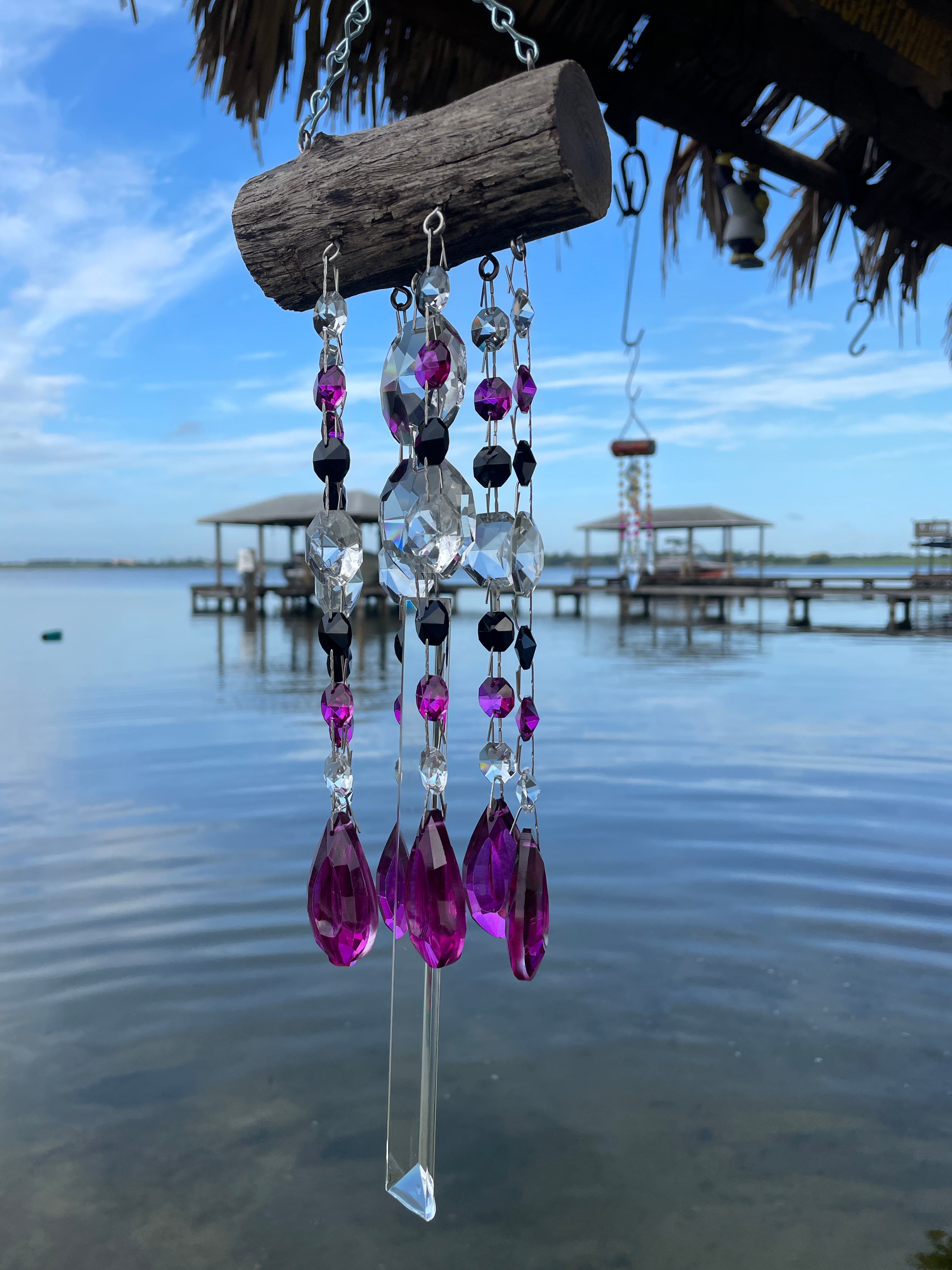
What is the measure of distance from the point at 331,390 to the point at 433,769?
0.36 metres

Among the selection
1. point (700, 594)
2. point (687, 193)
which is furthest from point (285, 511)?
point (687, 193)

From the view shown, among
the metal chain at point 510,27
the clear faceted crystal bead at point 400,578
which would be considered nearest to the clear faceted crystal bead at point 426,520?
the clear faceted crystal bead at point 400,578

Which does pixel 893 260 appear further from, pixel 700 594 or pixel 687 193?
pixel 700 594

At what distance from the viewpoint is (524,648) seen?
89 centimetres

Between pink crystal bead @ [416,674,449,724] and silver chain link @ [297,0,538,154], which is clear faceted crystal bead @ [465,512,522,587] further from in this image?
silver chain link @ [297,0,538,154]

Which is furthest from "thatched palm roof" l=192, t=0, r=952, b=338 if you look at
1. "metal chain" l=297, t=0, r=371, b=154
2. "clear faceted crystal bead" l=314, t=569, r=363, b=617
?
"clear faceted crystal bead" l=314, t=569, r=363, b=617

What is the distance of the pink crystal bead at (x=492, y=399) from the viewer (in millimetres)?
868

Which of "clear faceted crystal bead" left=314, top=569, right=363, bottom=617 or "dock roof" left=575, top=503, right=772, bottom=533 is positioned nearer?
"clear faceted crystal bead" left=314, top=569, right=363, bottom=617

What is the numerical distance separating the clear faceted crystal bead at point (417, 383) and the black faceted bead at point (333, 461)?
6cm

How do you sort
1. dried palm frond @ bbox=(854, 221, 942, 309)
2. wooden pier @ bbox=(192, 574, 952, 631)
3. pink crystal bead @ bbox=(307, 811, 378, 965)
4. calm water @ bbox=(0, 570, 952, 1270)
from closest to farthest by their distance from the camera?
1. pink crystal bead @ bbox=(307, 811, 378, 965)
2. calm water @ bbox=(0, 570, 952, 1270)
3. dried palm frond @ bbox=(854, 221, 942, 309)
4. wooden pier @ bbox=(192, 574, 952, 631)

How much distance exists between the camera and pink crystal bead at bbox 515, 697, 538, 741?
90 cm

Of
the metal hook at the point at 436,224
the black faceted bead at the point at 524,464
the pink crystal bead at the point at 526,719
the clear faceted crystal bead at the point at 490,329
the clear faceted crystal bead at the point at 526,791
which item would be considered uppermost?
the metal hook at the point at 436,224

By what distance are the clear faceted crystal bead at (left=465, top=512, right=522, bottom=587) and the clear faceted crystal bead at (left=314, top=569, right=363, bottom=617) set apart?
11 cm

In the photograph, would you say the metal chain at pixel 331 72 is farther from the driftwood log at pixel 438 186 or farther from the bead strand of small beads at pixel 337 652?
the bead strand of small beads at pixel 337 652
